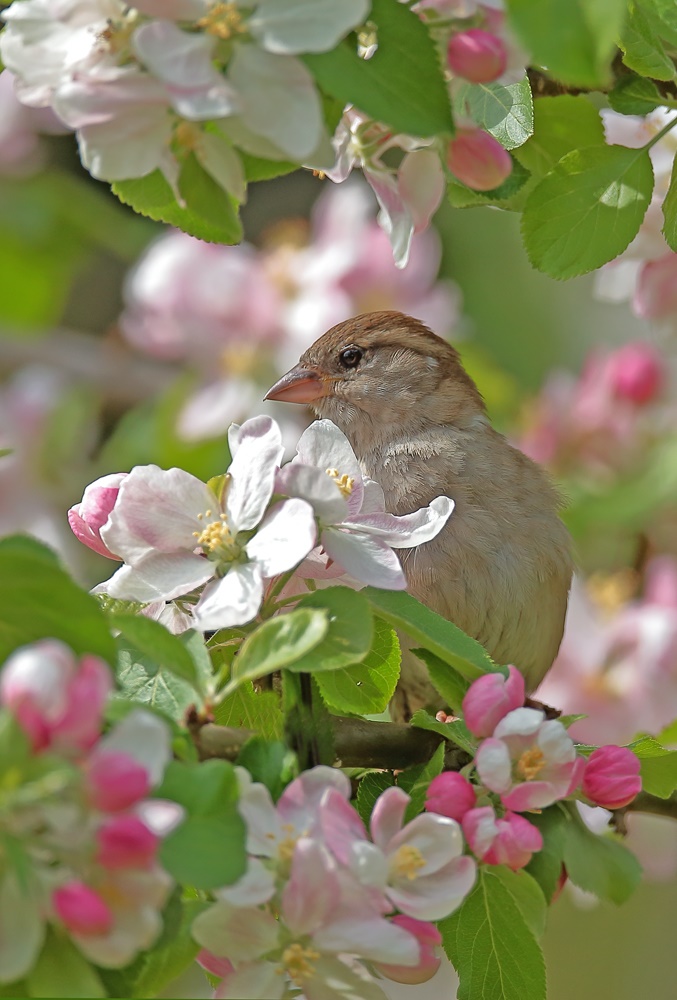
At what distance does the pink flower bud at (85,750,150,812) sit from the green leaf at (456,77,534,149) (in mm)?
889

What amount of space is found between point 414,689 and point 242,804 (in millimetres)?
1414

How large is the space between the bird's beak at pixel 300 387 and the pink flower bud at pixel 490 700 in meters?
1.71

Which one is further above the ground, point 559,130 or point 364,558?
point 559,130

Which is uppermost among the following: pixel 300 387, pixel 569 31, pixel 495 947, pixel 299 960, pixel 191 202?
pixel 569 31

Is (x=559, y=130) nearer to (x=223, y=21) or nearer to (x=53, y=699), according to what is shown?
(x=223, y=21)

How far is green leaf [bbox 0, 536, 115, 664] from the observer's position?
3.25 ft

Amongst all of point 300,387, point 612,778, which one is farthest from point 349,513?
point 300,387

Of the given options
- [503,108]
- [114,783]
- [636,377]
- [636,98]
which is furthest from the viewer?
[636,377]

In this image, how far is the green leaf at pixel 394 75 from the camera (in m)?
1.13

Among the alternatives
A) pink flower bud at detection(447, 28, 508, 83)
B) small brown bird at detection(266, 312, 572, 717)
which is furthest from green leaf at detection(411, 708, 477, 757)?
small brown bird at detection(266, 312, 572, 717)

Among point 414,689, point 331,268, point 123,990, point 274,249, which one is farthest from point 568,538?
point 123,990

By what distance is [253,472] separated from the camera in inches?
Result: 52.2

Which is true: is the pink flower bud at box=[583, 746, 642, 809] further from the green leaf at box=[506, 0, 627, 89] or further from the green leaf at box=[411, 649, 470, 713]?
the green leaf at box=[506, 0, 627, 89]

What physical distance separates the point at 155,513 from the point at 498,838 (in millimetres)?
444
